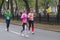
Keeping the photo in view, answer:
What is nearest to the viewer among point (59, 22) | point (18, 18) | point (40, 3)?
point (59, 22)

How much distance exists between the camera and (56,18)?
1202 inches

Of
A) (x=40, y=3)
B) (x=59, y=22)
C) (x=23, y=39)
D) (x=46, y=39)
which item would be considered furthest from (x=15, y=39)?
(x=40, y=3)

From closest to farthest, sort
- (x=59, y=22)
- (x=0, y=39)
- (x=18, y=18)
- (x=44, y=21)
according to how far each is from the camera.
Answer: (x=0, y=39) < (x=59, y=22) < (x=44, y=21) < (x=18, y=18)

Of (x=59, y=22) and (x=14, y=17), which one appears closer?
(x=59, y=22)

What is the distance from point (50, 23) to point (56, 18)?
49.2 inches

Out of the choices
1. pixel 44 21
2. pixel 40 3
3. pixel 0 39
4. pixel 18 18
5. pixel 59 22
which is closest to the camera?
pixel 0 39

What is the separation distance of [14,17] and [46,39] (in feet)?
97.0

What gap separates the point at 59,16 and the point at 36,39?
49.5ft

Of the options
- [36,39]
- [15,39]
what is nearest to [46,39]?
[36,39]

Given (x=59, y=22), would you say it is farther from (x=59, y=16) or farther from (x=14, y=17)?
(x=14, y=17)

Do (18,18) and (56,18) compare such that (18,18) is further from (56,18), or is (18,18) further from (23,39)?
(23,39)

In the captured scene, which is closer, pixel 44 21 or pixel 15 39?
pixel 15 39

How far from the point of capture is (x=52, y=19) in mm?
31688

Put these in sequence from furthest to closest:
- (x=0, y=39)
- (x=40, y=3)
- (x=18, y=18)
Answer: (x=40, y=3) < (x=18, y=18) < (x=0, y=39)
